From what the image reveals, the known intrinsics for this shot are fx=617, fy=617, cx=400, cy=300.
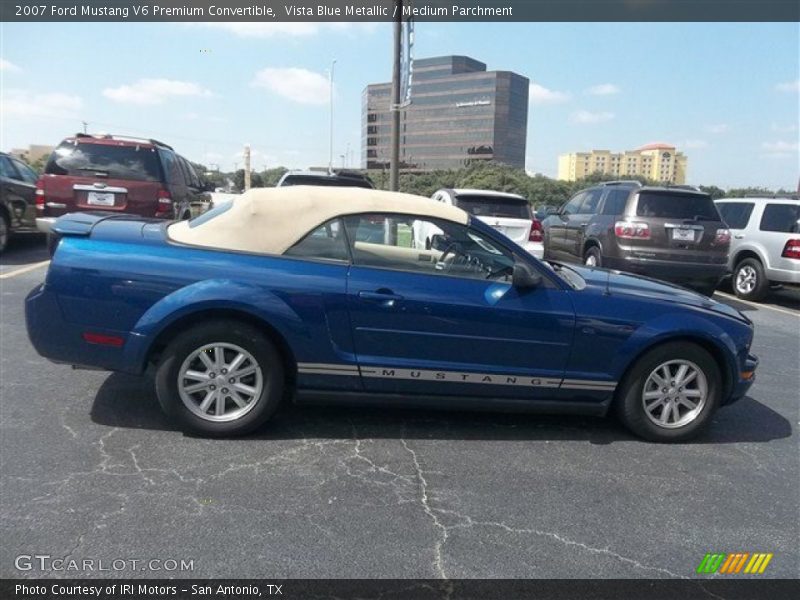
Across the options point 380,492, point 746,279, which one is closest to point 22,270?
point 380,492

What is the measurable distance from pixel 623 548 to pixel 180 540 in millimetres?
2004

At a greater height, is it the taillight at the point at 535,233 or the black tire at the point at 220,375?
the taillight at the point at 535,233

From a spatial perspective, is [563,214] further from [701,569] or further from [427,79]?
[427,79]

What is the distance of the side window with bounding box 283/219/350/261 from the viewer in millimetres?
3781

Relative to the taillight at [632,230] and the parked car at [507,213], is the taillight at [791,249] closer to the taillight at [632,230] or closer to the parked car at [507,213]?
the taillight at [632,230]

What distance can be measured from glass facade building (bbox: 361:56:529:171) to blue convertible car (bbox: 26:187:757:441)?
67.5 ft

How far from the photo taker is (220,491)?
123 inches

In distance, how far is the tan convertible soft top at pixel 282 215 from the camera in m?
3.80

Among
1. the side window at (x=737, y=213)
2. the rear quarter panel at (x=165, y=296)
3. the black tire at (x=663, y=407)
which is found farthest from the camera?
the side window at (x=737, y=213)

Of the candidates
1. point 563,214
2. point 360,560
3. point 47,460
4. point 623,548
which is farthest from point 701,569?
point 563,214

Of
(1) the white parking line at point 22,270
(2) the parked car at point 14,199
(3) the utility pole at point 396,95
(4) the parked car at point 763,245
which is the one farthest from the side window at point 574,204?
(2) the parked car at point 14,199

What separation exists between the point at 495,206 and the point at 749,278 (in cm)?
485

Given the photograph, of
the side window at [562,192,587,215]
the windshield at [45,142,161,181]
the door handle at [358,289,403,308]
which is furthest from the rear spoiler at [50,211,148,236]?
the side window at [562,192,587,215]
